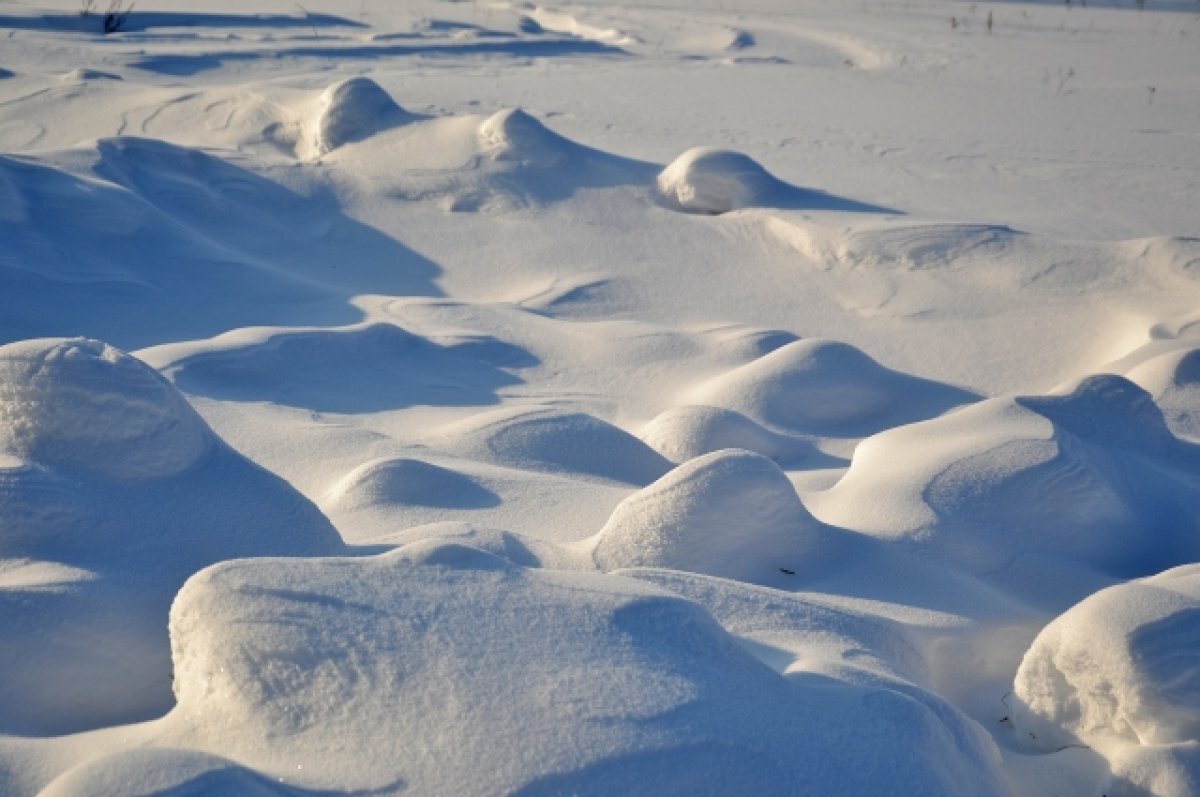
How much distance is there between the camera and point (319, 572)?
1589 millimetres

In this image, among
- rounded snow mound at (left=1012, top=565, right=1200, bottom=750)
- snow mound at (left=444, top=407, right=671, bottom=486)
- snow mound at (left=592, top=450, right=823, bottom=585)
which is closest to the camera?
rounded snow mound at (left=1012, top=565, right=1200, bottom=750)

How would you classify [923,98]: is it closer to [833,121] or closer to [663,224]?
[833,121]

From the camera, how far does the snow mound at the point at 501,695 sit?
4.38 ft

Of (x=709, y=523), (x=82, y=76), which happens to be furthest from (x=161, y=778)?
(x=82, y=76)

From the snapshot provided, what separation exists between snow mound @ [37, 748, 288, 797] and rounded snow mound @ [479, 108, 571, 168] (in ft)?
11.2

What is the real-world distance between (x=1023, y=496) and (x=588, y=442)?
0.91 metres

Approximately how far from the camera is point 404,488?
2.36 meters

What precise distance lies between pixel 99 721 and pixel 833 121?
519 centimetres

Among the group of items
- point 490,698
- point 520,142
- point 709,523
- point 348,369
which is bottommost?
point 348,369

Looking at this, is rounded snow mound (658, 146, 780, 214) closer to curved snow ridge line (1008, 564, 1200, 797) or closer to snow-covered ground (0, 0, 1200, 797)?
snow-covered ground (0, 0, 1200, 797)

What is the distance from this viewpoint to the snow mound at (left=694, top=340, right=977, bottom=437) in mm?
3057

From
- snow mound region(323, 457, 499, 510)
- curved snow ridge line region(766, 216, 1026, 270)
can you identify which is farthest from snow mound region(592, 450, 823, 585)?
curved snow ridge line region(766, 216, 1026, 270)

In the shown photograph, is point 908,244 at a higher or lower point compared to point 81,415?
lower

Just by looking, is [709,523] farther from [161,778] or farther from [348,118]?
[348,118]
